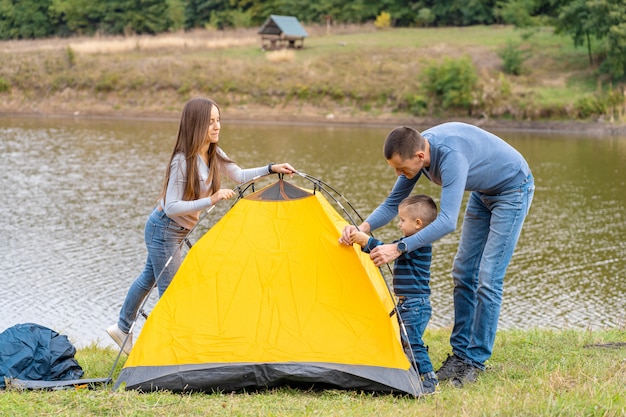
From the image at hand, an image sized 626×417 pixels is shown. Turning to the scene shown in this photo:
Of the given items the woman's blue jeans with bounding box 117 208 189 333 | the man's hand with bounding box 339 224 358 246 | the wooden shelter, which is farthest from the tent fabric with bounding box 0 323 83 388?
the wooden shelter

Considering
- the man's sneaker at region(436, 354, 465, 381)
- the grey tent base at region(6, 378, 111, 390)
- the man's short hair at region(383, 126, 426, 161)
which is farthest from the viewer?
the man's sneaker at region(436, 354, 465, 381)

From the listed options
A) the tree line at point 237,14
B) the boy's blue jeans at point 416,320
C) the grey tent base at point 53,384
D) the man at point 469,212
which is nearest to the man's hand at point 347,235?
the man at point 469,212

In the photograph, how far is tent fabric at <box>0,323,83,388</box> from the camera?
604 cm

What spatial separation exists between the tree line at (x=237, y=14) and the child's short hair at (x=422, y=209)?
39.0 m

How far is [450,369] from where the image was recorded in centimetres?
616

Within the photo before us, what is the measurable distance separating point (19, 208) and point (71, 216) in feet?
4.89

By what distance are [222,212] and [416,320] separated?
490 inches

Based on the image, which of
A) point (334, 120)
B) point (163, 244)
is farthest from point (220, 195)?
point (334, 120)

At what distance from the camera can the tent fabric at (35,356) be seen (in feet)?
19.8

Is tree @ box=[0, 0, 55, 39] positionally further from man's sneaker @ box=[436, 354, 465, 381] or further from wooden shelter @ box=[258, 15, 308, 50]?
man's sneaker @ box=[436, 354, 465, 381]

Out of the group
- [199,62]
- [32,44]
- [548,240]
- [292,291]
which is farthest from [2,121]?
[292,291]

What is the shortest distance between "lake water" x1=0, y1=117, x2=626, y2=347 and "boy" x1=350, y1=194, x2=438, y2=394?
5200mm

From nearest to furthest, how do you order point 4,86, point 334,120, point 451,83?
point 451,83 → point 334,120 → point 4,86

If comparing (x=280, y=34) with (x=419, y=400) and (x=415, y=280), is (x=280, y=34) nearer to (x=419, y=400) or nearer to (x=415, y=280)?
(x=415, y=280)
